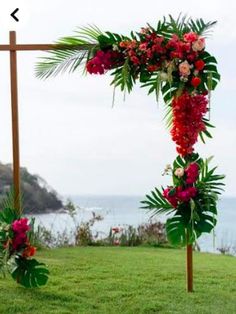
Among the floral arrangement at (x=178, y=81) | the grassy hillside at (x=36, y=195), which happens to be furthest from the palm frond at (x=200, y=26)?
the grassy hillside at (x=36, y=195)

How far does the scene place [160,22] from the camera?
5.51 m

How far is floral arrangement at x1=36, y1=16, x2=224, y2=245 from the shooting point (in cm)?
542

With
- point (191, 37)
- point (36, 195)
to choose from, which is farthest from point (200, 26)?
point (36, 195)

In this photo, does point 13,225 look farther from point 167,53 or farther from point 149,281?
point 167,53

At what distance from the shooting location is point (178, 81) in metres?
5.46

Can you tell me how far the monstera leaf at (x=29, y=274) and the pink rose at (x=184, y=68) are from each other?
1.93 meters

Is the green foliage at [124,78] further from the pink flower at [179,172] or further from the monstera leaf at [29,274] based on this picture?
the monstera leaf at [29,274]

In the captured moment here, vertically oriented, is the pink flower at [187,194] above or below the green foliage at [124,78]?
below

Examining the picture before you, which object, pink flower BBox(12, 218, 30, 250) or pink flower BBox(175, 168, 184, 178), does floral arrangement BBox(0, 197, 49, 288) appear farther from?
pink flower BBox(175, 168, 184, 178)

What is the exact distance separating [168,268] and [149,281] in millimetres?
779

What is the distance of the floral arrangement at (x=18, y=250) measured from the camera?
18.2ft

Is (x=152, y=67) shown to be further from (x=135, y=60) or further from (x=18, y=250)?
(x=18, y=250)

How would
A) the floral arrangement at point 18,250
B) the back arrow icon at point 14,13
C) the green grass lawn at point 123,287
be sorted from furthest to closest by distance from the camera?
the back arrow icon at point 14,13 < the floral arrangement at point 18,250 < the green grass lawn at point 123,287

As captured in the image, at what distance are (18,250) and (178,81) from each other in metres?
1.87
